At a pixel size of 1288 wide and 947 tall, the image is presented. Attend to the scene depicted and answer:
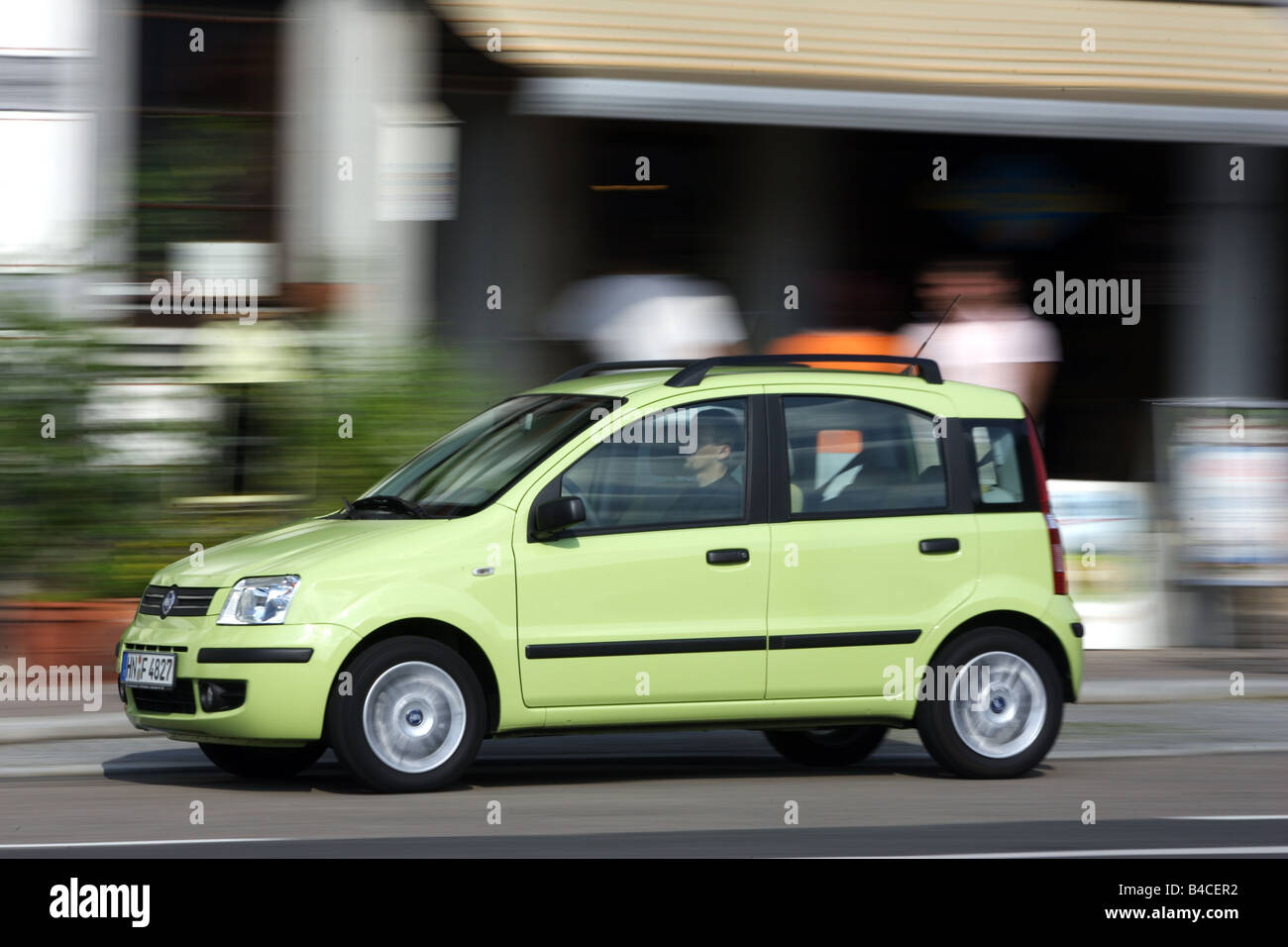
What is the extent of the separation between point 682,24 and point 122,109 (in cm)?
367

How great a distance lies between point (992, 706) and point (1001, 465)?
104cm

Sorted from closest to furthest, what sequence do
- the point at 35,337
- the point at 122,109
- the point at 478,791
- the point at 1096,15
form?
the point at 478,791 → the point at 35,337 → the point at 122,109 → the point at 1096,15

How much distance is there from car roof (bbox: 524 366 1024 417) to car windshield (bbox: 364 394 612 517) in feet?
0.46

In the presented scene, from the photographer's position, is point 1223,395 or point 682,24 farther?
point 1223,395

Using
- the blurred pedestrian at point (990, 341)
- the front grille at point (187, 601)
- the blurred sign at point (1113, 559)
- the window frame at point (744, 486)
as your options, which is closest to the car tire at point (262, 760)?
the front grille at point (187, 601)

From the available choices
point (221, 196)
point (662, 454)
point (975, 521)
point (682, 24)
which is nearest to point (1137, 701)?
point (975, 521)

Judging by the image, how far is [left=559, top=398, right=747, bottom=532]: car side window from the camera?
8711 millimetres

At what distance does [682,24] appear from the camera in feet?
47.1

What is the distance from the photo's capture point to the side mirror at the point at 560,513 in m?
8.44

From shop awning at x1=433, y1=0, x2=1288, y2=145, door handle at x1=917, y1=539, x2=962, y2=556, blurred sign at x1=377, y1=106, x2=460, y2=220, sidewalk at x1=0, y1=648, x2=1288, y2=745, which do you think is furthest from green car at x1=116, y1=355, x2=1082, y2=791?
shop awning at x1=433, y1=0, x2=1288, y2=145

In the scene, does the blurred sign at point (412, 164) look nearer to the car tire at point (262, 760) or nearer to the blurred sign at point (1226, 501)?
the blurred sign at point (1226, 501)

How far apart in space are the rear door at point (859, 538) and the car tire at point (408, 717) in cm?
129

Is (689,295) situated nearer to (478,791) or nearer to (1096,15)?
(1096,15)

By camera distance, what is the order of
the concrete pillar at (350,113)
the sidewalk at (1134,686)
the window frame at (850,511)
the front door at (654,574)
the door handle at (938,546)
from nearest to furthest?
the front door at (654,574) → the window frame at (850,511) → the door handle at (938,546) → the sidewalk at (1134,686) → the concrete pillar at (350,113)
